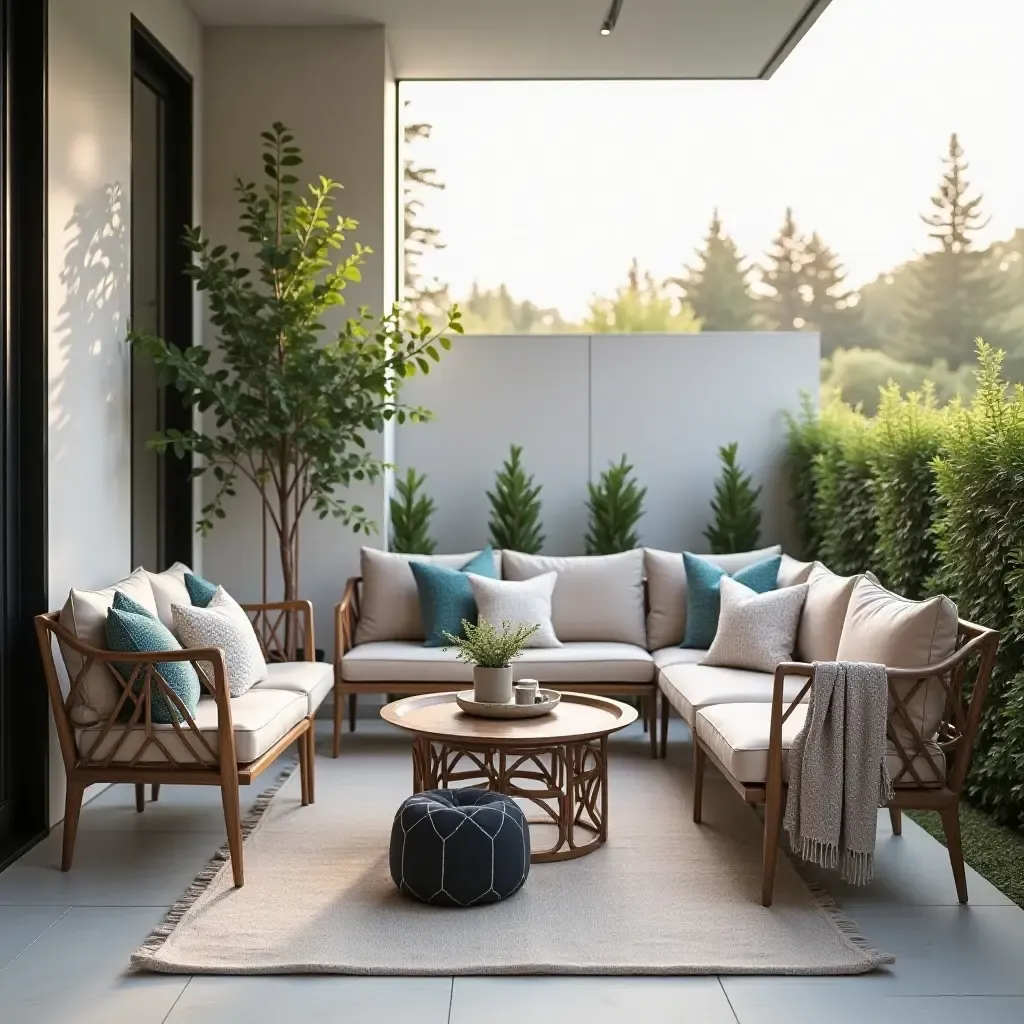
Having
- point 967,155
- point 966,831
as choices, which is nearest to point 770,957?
point 966,831

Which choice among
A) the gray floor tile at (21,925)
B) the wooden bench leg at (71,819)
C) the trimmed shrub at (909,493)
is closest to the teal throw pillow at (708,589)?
the trimmed shrub at (909,493)

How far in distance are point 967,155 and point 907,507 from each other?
919 cm

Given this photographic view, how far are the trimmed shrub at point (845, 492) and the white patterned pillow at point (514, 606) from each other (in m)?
1.54

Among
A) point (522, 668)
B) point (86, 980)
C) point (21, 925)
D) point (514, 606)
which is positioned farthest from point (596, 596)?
point (86, 980)

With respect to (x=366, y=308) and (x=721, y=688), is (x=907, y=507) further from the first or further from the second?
(x=366, y=308)

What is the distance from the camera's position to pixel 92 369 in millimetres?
4848

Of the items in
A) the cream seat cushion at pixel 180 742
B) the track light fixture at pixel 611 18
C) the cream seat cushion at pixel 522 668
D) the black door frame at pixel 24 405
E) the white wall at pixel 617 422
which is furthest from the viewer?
the white wall at pixel 617 422

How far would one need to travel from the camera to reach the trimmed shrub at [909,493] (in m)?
5.10

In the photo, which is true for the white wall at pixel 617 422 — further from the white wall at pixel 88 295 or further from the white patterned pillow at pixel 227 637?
the white patterned pillow at pixel 227 637

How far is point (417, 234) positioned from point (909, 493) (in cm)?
362

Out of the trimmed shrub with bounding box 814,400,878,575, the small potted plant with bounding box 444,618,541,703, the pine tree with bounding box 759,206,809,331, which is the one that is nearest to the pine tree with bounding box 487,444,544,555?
the trimmed shrub with bounding box 814,400,878,575

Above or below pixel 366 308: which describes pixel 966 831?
below

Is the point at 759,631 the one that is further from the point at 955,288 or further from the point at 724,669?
the point at 955,288

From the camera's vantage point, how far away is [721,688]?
4.84 m
